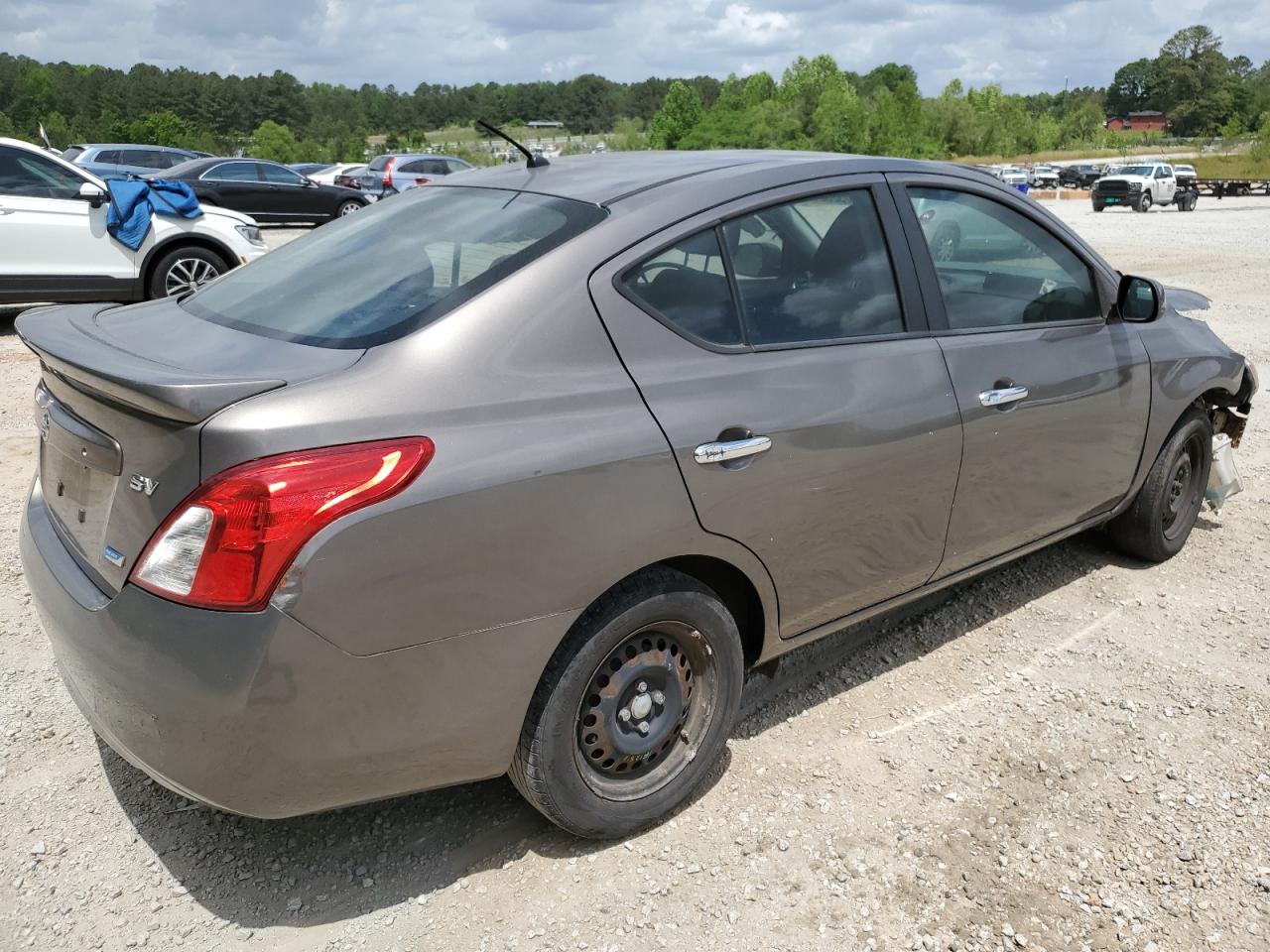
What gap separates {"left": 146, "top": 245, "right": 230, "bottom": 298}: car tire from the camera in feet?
31.8

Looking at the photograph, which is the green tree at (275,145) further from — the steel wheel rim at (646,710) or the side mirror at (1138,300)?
the steel wheel rim at (646,710)

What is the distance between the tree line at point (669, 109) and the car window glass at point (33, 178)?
59666 mm

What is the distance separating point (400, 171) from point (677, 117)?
59.3m

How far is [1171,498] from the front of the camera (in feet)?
15.0

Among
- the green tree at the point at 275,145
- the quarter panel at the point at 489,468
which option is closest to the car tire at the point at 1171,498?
the quarter panel at the point at 489,468

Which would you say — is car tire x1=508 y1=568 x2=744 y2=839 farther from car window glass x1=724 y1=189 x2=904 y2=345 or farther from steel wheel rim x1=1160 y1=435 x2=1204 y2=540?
steel wheel rim x1=1160 y1=435 x2=1204 y2=540

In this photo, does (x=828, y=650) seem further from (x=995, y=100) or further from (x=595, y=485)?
(x=995, y=100)

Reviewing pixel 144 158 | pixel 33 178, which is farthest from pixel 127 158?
pixel 33 178

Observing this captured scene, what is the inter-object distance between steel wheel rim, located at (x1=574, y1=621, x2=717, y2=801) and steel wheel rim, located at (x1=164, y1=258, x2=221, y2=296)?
328 inches

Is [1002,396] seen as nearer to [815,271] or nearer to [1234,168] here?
[815,271]

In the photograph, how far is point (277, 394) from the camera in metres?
2.13

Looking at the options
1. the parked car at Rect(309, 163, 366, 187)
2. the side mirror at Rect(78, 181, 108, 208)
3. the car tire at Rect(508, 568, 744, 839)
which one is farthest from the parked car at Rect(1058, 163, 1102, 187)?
the car tire at Rect(508, 568, 744, 839)

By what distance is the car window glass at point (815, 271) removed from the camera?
287 cm

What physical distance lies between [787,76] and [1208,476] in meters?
125
